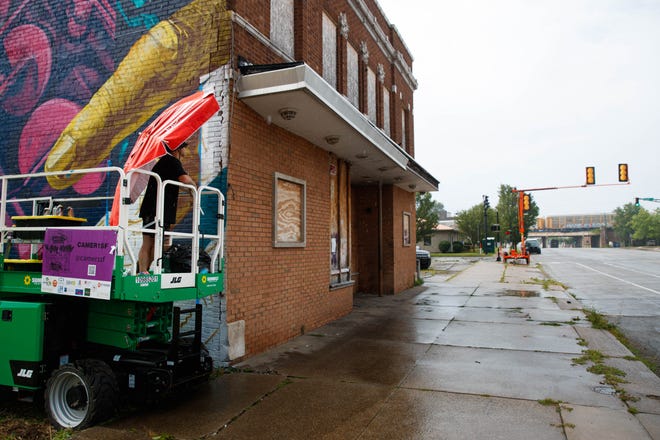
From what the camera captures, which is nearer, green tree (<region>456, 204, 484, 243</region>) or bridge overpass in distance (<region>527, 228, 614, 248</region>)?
green tree (<region>456, 204, 484, 243</region>)

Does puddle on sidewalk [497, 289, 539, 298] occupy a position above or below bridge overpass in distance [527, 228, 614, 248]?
below

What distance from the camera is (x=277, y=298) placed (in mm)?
7223

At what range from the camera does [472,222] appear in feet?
175

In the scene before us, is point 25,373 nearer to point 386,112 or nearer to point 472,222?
point 386,112

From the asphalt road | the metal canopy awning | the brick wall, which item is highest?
the metal canopy awning

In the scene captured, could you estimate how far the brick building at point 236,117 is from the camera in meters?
6.18

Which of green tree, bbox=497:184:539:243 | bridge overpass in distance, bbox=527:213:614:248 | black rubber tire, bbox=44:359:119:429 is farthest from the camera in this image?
bridge overpass in distance, bbox=527:213:614:248

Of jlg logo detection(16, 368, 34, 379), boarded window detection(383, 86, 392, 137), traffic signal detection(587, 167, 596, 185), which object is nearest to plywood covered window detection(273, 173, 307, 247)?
jlg logo detection(16, 368, 34, 379)

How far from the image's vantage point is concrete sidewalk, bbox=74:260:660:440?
4.04 meters

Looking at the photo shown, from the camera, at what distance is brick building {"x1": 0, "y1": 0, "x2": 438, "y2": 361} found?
6.18 meters

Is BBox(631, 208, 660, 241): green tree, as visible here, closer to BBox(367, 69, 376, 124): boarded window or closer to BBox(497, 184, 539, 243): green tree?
BBox(497, 184, 539, 243): green tree

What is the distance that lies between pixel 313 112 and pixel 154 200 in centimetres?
312

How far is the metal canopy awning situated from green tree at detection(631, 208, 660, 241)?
11178cm

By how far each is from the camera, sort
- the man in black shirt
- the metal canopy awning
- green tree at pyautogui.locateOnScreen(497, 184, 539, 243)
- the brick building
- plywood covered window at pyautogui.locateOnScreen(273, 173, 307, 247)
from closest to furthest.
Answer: the man in black shirt → the metal canopy awning → the brick building → plywood covered window at pyautogui.locateOnScreen(273, 173, 307, 247) → green tree at pyautogui.locateOnScreen(497, 184, 539, 243)
